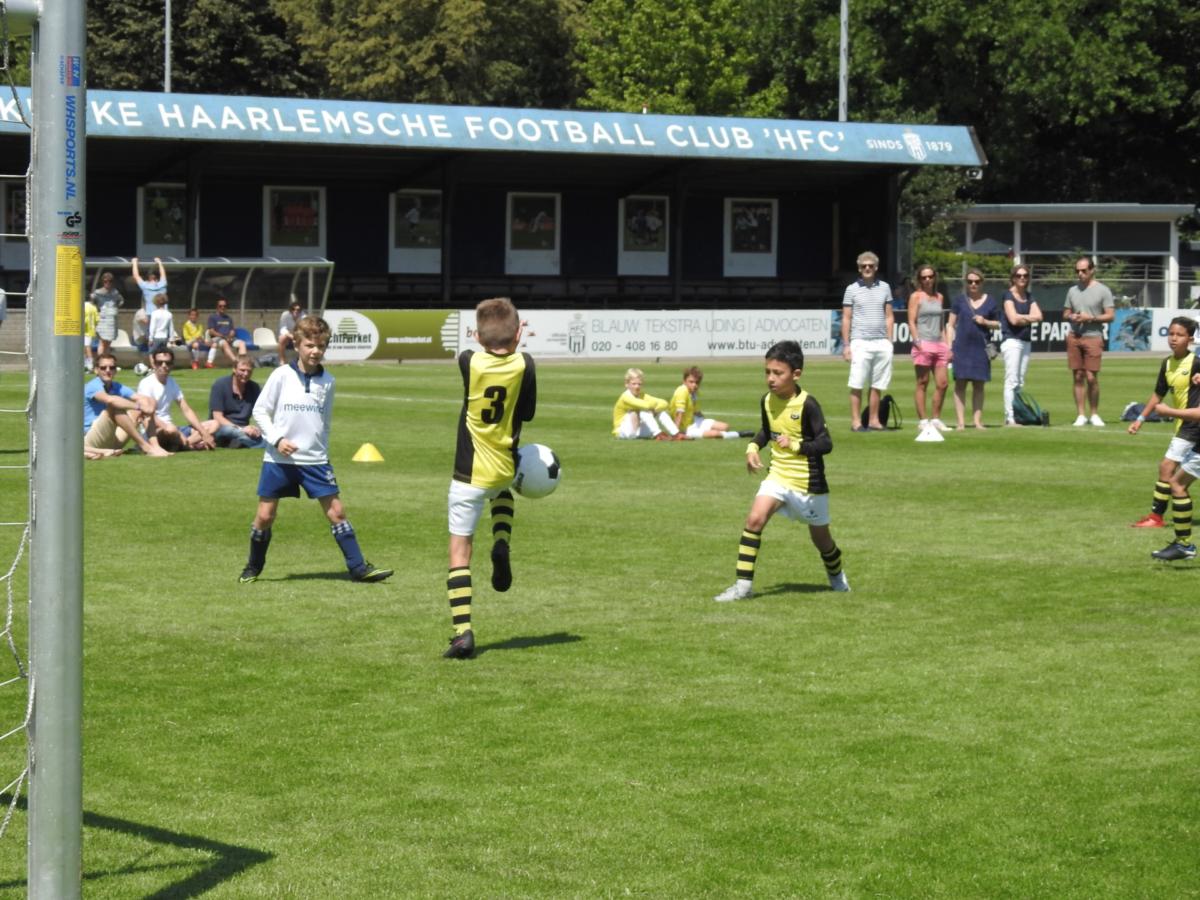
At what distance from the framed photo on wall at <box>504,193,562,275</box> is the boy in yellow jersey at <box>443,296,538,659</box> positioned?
42.9 meters

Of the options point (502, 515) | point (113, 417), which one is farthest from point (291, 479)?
point (113, 417)

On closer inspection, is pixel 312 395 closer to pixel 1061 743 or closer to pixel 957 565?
pixel 957 565

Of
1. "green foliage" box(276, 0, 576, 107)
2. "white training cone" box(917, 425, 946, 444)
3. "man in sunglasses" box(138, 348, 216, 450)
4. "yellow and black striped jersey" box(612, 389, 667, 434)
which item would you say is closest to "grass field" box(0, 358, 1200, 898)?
"man in sunglasses" box(138, 348, 216, 450)

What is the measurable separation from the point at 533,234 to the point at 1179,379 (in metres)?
39.7

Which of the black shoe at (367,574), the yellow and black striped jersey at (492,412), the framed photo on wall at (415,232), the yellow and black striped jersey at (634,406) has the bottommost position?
the black shoe at (367,574)

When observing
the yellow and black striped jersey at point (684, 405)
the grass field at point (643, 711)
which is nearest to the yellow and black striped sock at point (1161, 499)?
the grass field at point (643, 711)

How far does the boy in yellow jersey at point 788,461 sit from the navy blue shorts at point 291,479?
2640 mm

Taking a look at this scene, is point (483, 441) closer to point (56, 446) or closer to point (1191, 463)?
point (56, 446)

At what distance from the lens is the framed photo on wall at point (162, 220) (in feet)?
154

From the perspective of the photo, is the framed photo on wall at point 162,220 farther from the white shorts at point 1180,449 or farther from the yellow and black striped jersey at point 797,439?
the yellow and black striped jersey at point 797,439

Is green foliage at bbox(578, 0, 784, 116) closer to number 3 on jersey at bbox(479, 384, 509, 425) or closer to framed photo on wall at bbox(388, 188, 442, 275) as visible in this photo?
framed photo on wall at bbox(388, 188, 442, 275)

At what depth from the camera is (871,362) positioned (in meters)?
23.5

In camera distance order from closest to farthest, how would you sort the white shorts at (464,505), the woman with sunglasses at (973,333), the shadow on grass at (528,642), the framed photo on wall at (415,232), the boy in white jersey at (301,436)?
the white shorts at (464,505)
the shadow on grass at (528,642)
the boy in white jersey at (301,436)
the woman with sunglasses at (973,333)
the framed photo on wall at (415,232)

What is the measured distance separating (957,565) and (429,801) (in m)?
6.74
